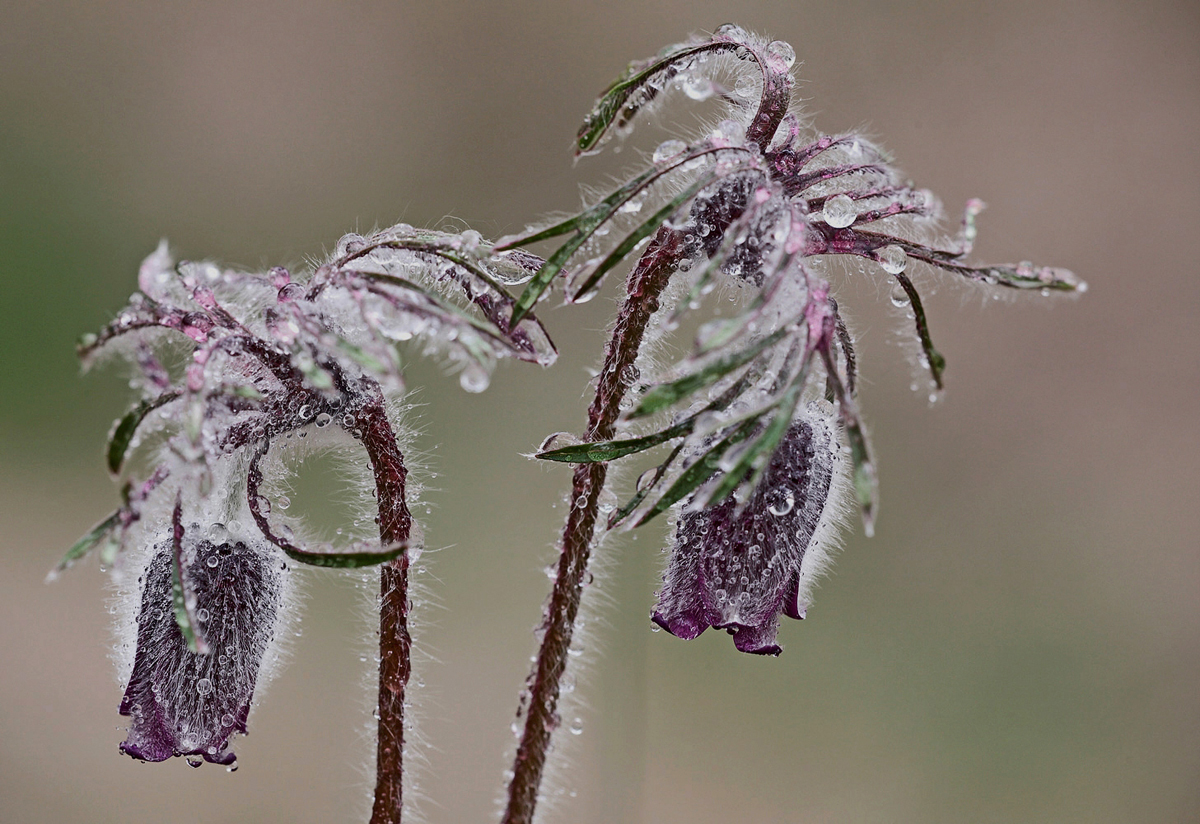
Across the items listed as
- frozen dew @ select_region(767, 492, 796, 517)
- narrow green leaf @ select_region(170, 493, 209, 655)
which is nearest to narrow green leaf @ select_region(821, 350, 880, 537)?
frozen dew @ select_region(767, 492, 796, 517)

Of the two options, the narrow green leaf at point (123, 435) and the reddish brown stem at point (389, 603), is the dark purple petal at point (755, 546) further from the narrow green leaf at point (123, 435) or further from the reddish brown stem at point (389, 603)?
the narrow green leaf at point (123, 435)

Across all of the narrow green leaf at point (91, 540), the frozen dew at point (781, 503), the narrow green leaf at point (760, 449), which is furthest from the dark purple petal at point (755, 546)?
the narrow green leaf at point (91, 540)

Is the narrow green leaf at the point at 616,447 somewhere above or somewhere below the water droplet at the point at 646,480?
below

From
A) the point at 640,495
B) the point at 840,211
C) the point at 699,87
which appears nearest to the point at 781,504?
the point at 640,495

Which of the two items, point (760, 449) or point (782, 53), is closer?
point (760, 449)

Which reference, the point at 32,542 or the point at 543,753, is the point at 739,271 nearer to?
the point at 543,753

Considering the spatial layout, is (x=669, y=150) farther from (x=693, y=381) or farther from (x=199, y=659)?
(x=199, y=659)
